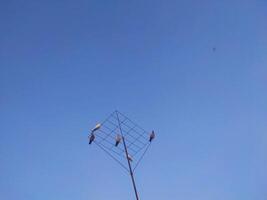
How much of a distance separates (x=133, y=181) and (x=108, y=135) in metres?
2.46

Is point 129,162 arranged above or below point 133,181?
above

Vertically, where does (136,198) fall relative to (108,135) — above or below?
below

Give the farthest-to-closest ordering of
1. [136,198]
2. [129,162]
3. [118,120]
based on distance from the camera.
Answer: [118,120] < [129,162] < [136,198]

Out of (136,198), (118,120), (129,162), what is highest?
(118,120)

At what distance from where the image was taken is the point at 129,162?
1365cm

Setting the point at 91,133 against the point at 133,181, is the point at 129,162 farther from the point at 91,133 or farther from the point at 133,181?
the point at 91,133

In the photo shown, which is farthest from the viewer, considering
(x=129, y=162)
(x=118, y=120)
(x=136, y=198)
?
(x=118, y=120)

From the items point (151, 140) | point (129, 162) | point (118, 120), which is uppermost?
point (118, 120)

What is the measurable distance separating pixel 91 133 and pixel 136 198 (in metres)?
2.95

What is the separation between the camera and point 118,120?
15.2 m

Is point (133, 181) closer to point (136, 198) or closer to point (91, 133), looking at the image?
point (136, 198)

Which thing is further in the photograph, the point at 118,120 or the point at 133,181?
the point at 118,120

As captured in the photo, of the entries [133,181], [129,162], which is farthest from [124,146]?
[133,181]

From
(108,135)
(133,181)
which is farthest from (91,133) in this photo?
(133,181)
